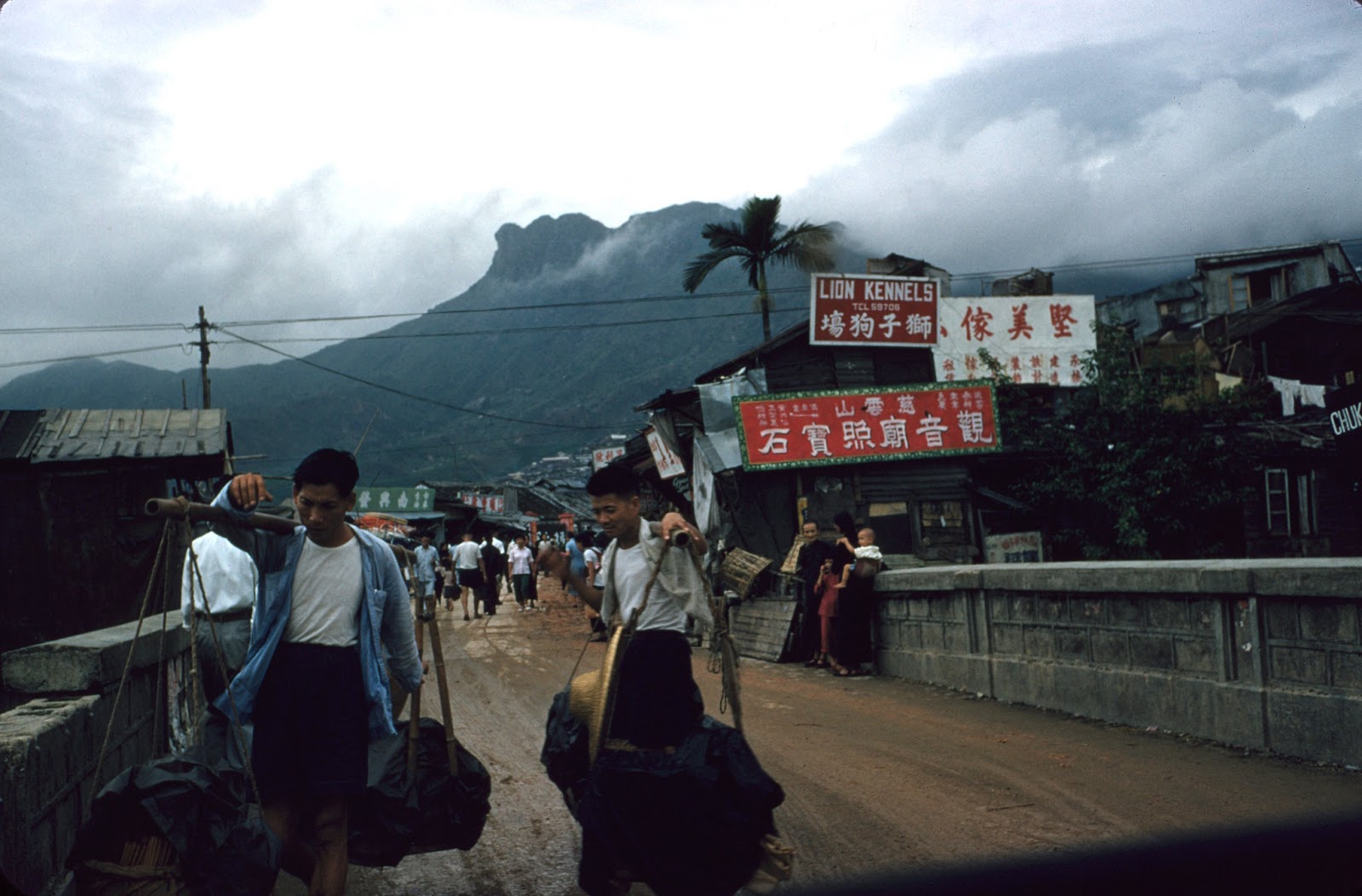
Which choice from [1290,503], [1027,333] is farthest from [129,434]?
[1290,503]

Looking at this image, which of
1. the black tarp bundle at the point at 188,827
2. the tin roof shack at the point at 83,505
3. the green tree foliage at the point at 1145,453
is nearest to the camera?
the black tarp bundle at the point at 188,827

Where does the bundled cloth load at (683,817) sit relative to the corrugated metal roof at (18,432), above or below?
below

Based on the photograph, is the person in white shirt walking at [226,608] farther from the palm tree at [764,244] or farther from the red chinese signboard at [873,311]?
the palm tree at [764,244]

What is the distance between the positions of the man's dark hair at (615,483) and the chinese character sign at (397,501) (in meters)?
54.6

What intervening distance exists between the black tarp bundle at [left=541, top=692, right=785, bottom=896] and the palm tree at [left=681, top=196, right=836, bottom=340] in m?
24.3

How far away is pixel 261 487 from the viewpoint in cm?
396

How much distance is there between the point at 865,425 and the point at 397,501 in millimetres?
39824

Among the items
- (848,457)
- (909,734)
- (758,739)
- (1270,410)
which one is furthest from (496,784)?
(1270,410)

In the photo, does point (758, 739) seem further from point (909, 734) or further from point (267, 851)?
point (267, 851)

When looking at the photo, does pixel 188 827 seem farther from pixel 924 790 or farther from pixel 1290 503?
pixel 1290 503

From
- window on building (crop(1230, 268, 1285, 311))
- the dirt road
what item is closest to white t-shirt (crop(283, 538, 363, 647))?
the dirt road

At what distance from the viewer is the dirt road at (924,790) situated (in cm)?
559

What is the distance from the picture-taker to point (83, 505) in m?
16.1

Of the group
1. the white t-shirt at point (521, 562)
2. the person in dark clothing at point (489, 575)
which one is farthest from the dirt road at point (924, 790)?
the white t-shirt at point (521, 562)
